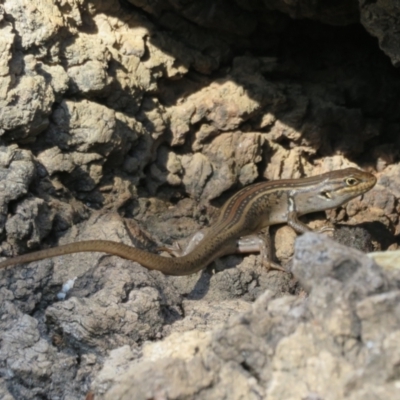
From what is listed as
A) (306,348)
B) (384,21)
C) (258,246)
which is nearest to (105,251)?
(258,246)

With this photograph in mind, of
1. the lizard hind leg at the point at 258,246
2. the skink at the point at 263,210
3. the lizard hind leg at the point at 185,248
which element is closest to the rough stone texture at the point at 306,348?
the skink at the point at 263,210

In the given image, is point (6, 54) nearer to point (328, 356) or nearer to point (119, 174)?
point (119, 174)

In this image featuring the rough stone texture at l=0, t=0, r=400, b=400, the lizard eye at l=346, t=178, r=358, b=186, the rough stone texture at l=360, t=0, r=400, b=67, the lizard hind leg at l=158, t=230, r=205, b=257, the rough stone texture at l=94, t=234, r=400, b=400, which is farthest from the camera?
the lizard eye at l=346, t=178, r=358, b=186

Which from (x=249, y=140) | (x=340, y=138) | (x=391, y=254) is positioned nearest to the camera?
(x=391, y=254)

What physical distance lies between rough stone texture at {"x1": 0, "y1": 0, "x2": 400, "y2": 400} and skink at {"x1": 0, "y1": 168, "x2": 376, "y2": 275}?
0.17m

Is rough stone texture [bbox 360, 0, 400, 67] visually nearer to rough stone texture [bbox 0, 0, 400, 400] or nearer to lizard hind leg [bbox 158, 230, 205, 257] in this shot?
rough stone texture [bbox 0, 0, 400, 400]

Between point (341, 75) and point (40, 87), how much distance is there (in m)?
3.49

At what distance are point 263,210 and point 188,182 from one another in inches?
33.0

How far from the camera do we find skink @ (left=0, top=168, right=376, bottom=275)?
5645 mm

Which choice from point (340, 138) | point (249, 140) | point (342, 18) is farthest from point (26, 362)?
point (340, 138)

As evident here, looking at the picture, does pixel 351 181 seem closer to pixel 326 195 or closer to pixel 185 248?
pixel 326 195

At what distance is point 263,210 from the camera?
6762mm

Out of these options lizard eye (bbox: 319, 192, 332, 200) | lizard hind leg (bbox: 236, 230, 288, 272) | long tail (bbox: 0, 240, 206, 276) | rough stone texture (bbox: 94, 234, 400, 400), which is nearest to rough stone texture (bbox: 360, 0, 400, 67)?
lizard eye (bbox: 319, 192, 332, 200)

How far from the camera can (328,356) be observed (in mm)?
2672
